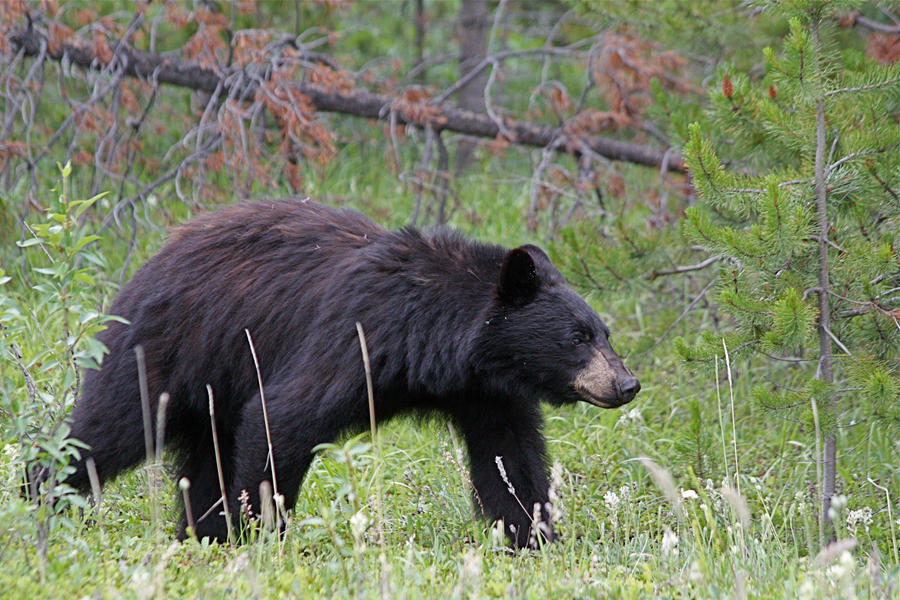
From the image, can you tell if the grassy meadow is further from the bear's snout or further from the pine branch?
the bear's snout

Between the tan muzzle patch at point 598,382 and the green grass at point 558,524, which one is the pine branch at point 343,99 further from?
the tan muzzle patch at point 598,382

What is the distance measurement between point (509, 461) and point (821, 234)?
1.53m

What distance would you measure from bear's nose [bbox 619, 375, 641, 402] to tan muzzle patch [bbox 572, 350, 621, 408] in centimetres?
3

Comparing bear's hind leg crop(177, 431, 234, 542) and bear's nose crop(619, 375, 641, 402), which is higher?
bear's nose crop(619, 375, 641, 402)

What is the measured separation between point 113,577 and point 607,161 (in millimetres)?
5400

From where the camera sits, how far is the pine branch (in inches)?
275

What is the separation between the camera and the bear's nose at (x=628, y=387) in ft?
13.1

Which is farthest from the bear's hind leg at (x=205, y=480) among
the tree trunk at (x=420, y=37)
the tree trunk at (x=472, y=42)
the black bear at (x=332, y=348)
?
the tree trunk at (x=420, y=37)

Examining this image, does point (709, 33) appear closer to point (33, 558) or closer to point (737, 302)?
point (737, 302)

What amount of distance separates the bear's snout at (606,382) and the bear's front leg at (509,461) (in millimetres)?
351

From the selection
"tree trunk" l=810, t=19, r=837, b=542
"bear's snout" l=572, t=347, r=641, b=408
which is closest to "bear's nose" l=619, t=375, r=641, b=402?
"bear's snout" l=572, t=347, r=641, b=408

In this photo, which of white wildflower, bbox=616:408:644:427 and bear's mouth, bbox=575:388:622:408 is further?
white wildflower, bbox=616:408:644:427

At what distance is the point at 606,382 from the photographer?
4074 mm

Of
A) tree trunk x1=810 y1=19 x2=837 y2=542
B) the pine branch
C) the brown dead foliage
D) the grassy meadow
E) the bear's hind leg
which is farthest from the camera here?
the pine branch
